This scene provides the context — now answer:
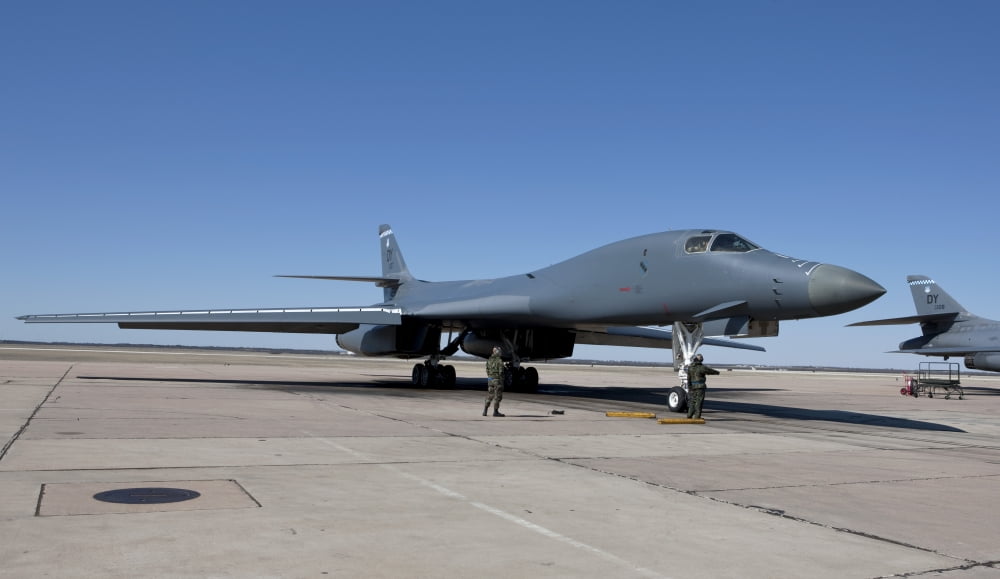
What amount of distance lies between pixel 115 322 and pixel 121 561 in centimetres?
1827

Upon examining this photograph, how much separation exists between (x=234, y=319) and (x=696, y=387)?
12.0 meters

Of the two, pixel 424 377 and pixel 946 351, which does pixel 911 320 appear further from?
pixel 424 377

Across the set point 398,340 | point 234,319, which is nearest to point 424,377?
point 398,340

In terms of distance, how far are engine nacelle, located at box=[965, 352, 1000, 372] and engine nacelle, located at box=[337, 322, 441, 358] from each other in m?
23.2

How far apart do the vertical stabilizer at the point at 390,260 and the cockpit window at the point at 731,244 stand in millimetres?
14235

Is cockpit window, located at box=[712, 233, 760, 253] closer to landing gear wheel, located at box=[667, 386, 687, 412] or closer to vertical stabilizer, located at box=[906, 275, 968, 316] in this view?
landing gear wheel, located at box=[667, 386, 687, 412]

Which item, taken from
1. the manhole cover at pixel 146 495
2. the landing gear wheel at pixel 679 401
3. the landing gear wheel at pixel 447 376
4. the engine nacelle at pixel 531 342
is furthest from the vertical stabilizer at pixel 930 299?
the manhole cover at pixel 146 495

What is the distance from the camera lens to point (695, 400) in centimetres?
1355

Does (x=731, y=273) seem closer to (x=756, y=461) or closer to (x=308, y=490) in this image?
(x=756, y=461)

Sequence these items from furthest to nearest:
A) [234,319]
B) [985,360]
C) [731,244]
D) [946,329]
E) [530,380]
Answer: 1. [946,329]
2. [985,360]
3. [530,380]
4. [234,319]
5. [731,244]

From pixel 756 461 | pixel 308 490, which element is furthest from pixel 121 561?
pixel 756 461

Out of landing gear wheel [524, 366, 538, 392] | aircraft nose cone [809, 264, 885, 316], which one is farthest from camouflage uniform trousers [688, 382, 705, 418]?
landing gear wheel [524, 366, 538, 392]

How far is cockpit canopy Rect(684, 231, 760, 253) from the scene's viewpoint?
14609mm

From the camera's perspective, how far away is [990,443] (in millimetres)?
11820
